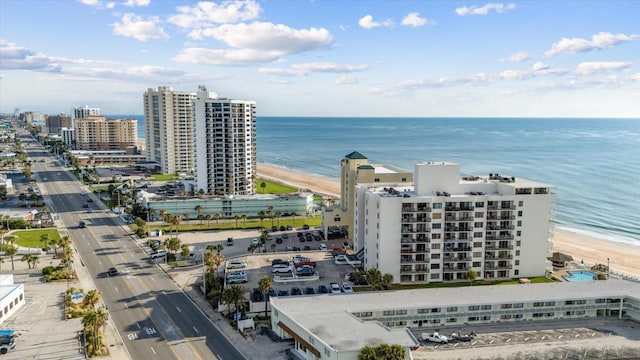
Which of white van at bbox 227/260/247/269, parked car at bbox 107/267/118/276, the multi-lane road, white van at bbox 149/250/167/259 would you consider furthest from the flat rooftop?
white van at bbox 149/250/167/259

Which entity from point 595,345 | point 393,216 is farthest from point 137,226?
point 595,345

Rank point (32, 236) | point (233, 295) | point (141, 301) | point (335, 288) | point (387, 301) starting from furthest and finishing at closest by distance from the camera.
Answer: point (32, 236)
point (335, 288)
point (141, 301)
point (233, 295)
point (387, 301)

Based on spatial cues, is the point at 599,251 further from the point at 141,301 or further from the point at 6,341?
the point at 6,341

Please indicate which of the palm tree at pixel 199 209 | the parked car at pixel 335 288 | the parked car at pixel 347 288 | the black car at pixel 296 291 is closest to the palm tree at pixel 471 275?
the parked car at pixel 347 288

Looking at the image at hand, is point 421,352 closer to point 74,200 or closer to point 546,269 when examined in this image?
point 546,269

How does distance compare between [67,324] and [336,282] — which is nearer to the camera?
[67,324]

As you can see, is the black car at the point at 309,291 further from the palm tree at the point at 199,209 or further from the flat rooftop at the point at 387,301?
the palm tree at the point at 199,209

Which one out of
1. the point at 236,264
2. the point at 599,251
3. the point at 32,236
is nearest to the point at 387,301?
the point at 236,264
